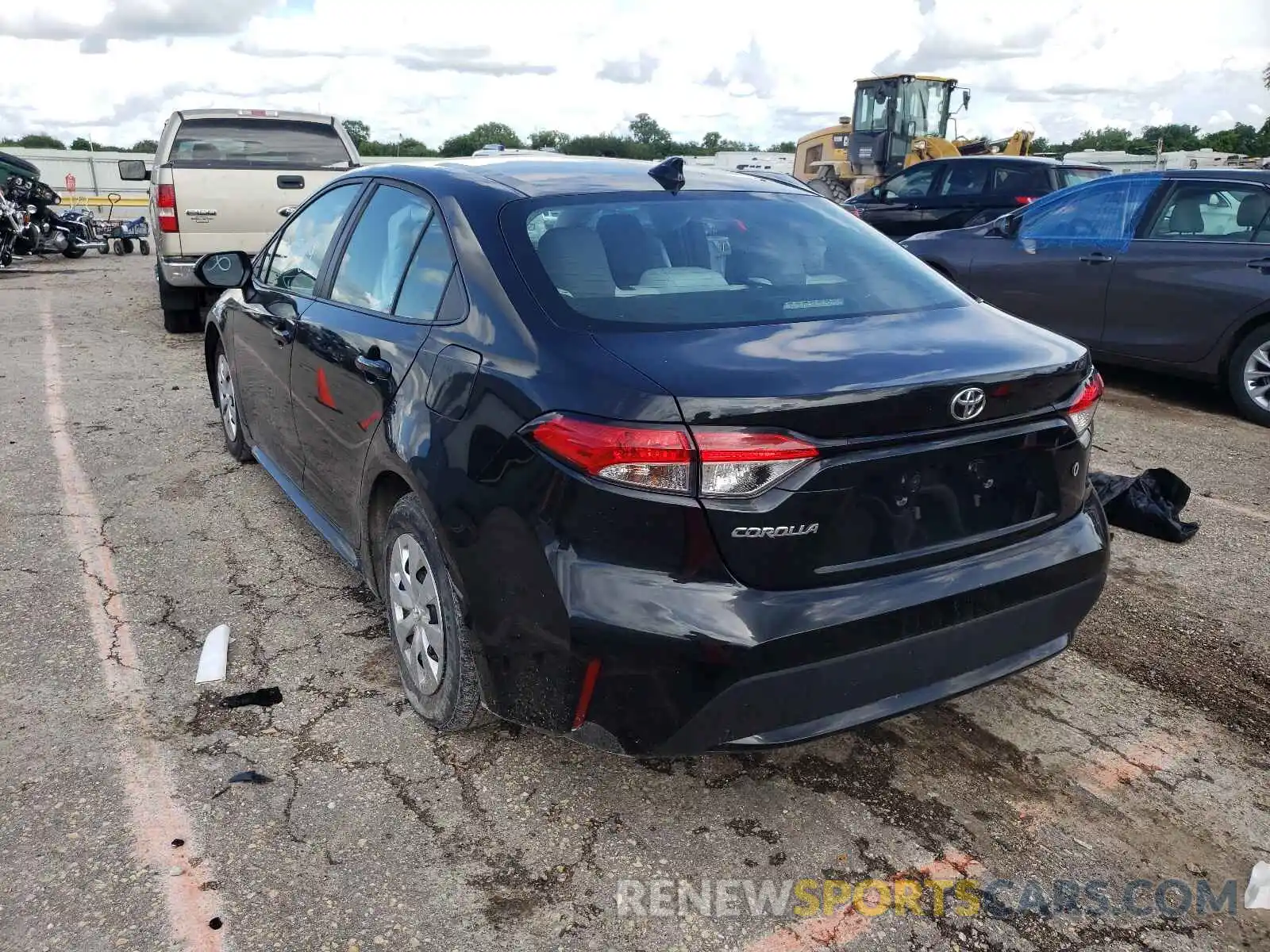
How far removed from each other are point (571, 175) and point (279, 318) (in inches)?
58.6

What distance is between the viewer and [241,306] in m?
4.80

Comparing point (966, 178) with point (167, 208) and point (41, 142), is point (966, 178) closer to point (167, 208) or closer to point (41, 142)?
point (167, 208)

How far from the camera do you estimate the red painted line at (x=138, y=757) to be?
2.40 meters

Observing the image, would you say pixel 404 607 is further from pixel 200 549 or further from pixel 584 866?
pixel 200 549

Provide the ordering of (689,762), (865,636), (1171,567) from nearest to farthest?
(865,636), (689,762), (1171,567)

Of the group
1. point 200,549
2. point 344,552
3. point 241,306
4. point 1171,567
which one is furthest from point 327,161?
point 1171,567

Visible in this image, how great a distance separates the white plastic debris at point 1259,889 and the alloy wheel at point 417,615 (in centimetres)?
212

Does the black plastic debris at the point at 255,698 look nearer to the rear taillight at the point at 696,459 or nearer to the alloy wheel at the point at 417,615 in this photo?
the alloy wheel at the point at 417,615

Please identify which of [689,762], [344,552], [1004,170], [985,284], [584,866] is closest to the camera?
[584,866]

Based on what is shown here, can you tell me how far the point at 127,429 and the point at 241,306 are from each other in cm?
206

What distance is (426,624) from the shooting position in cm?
300

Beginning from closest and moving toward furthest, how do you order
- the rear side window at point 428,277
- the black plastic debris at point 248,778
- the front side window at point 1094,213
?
the black plastic debris at point 248,778
the rear side window at point 428,277
the front side window at point 1094,213

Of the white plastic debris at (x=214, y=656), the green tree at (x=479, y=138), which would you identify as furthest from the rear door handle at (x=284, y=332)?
the green tree at (x=479, y=138)

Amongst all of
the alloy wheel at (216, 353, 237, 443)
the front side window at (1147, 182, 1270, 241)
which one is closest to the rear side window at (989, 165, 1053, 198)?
the front side window at (1147, 182, 1270, 241)
